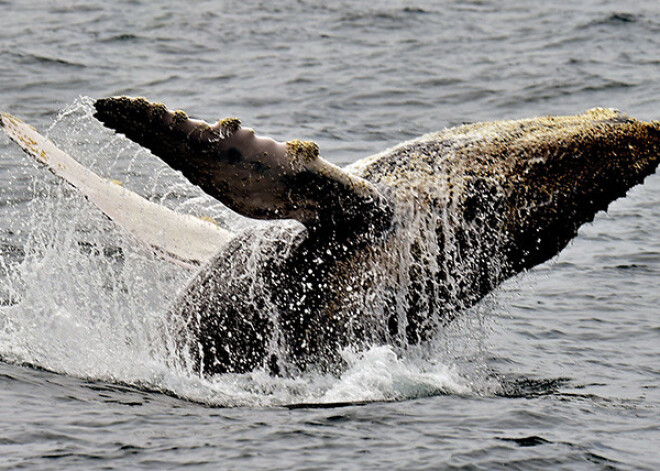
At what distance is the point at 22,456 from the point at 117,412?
49.1 inches

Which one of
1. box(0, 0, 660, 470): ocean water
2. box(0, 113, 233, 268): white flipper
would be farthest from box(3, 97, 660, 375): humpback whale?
box(0, 113, 233, 268): white flipper

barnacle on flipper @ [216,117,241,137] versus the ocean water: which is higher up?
barnacle on flipper @ [216,117,241,137]

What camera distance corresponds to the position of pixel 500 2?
34844 mm

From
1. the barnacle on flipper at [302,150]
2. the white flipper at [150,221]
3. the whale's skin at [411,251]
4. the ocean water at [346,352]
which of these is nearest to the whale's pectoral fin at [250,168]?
the barnacle on flipper at [302,150]

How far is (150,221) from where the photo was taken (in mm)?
12875

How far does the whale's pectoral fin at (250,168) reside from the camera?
1025cm

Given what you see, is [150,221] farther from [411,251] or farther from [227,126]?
[411,251]

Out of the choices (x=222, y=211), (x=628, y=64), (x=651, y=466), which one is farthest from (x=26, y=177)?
(x=628, y=64)

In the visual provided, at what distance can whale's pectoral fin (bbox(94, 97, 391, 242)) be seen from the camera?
33.6ft

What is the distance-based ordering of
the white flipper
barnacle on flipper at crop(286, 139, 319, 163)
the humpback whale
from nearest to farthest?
barnacle on flipper at crop(286, 139, 319, 163), the humpback whale, the white flipper

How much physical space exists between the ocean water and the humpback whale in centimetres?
34

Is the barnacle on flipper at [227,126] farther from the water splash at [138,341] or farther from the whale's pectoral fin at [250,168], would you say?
the water splash at [138,341]

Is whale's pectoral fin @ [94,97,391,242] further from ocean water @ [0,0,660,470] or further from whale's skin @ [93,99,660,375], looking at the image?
ocean water @ [0,0,660,470]

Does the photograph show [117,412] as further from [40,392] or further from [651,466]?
[651,466]
